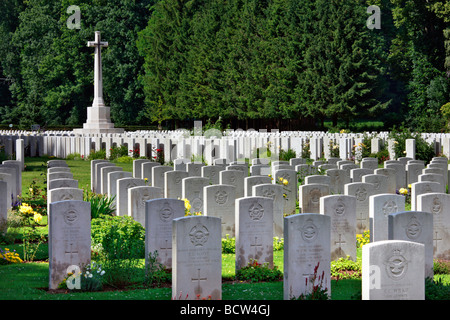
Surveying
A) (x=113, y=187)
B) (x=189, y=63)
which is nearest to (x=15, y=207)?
(x=113, y=187)

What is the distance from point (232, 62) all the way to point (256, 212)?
4963 centimetres

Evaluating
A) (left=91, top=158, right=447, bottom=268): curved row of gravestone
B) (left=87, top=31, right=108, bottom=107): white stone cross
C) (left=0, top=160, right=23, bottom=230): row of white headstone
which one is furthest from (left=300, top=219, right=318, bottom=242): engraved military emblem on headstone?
(left=87, top=31, right=108, bottom=107): white stone cross

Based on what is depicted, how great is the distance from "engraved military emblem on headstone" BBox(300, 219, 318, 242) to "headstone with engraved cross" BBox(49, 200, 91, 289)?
296 centimetres

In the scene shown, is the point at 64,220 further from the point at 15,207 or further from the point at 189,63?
the point at 189,63

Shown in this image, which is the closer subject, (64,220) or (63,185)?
(64,220)

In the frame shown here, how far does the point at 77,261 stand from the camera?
409 inches

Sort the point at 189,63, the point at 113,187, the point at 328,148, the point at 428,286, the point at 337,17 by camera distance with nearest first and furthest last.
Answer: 1. the point at 428,286
2. the point at 113,187
3. the point at 328,148
4. the point at 337,17
5. the point at 189,63

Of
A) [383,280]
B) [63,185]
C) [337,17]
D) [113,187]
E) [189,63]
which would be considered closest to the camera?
[383,280]

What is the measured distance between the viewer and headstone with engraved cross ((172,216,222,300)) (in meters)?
9.05

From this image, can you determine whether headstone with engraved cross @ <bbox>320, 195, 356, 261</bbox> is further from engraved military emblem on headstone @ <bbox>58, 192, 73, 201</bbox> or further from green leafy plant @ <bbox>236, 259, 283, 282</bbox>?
engraved military emblem on headstone @ <bbox>58, 192, 73, 201</bbox>

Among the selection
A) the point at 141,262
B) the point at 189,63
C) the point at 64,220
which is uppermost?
the point at 189,63

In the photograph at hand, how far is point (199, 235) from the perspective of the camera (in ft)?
30.0

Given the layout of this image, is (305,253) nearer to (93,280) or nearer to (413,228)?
(413,228)

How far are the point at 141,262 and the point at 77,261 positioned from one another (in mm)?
1609
